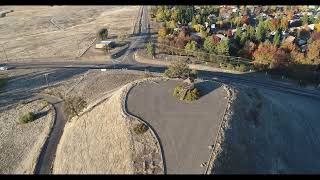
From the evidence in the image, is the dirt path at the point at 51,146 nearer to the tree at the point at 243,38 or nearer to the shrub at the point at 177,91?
the shrub at the point at 177,91

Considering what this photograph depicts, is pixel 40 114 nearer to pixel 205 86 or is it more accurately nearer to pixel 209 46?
pixel 205 86

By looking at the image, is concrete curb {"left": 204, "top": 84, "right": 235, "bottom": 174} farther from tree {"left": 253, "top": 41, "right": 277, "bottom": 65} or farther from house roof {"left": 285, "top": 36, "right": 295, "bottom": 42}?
house roof {"left": 285, "top": 36, "right": 295, "bottom": 42}

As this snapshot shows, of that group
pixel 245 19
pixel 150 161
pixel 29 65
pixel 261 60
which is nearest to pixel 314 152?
pixel 150 161

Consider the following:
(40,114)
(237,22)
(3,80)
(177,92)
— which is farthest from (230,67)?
(3,80)

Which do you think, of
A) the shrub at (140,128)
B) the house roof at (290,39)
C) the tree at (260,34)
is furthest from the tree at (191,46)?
the shrub at (140,128)

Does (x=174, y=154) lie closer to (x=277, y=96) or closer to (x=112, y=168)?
(x=112, y=168)

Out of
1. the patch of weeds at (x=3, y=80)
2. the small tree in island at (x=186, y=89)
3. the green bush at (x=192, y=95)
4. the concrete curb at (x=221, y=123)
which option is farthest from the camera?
the patch of weeds at (x=3, y=80)
